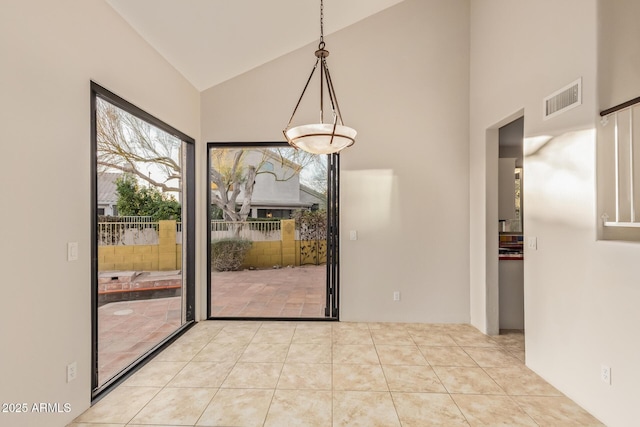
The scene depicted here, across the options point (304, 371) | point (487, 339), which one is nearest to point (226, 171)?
point (304, 371)

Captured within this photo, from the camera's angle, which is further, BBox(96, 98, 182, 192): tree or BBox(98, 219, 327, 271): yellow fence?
BBox(98, 219, 327, 271): yellow fence

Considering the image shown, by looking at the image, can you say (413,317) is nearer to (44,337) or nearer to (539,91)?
(539,91)

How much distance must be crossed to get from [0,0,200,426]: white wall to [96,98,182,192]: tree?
48 cm

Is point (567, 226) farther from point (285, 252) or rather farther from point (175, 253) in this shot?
point (175, 253)

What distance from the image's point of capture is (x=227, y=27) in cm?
304

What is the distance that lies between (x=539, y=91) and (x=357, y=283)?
280 cm

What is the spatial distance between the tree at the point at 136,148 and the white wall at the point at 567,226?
3741mm

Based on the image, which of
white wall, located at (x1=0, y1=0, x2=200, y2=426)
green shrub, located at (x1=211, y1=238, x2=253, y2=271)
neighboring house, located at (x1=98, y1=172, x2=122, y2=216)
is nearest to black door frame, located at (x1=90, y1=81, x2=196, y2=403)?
white wall, located at (x1=0, y1=0, x2=200, y2=426)

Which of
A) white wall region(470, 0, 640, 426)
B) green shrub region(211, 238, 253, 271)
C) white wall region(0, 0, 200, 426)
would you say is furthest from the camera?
green shrub region(211, 238, 253, 271)

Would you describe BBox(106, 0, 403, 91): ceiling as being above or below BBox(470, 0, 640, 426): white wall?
above

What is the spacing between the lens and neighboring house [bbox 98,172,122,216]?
2.62 meters

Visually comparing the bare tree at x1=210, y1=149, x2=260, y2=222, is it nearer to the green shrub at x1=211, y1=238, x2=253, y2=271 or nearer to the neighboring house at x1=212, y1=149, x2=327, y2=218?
the neighboring house at x1=212, y1=149, x2=327, y2=218

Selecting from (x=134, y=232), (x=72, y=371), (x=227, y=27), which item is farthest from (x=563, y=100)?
(x=134, y=232)

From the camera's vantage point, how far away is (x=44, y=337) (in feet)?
5.99
